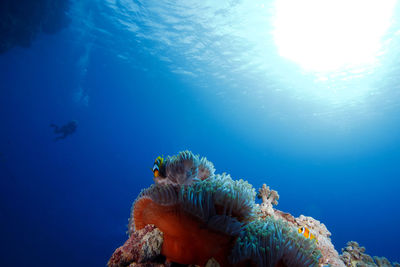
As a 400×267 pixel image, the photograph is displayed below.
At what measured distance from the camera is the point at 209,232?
1.84m

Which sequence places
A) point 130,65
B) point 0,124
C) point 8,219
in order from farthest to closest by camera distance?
point 0,124, point 130,65, point 8,219

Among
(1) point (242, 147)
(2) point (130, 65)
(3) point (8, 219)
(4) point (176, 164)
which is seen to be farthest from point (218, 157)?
(4) point (176, 164)

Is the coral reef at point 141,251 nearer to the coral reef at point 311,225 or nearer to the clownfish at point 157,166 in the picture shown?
the clownfish at point 157,166

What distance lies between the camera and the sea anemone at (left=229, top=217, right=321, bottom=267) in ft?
5.65

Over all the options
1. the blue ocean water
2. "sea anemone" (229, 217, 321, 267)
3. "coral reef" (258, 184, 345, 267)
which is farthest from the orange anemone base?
the blue ocean water

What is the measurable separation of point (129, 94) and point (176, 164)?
63580 millimetres

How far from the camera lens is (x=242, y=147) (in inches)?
4262

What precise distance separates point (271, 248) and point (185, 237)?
2.67 feet

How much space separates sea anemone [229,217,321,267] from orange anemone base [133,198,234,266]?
14cm

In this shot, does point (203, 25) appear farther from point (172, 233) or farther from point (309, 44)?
point (172, 233)

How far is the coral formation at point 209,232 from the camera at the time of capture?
1.78 m

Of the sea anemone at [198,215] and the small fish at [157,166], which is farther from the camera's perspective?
the small fish at [157,166]

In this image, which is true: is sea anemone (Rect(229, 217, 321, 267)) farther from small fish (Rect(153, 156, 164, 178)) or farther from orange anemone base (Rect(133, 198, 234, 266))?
small fish (Rect(153, 156, 164, 178))

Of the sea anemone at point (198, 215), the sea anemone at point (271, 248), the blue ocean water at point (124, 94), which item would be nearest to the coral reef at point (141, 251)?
the sea anemone at point (198, 215)
